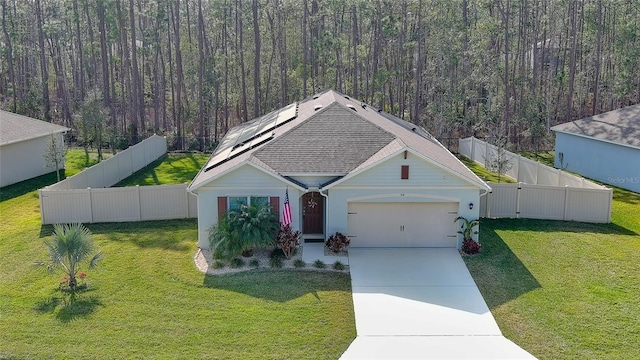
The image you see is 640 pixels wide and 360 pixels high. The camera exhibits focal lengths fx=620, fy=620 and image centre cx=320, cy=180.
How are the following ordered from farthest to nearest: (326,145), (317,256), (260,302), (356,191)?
1. (326,145)
2. (356,191)
3. (317,256)
4. (260,302)

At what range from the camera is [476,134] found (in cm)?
4316

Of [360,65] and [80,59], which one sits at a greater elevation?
[80,59]

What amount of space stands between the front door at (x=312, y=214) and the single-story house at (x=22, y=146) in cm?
1440

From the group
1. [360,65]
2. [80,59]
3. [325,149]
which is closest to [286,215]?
[325,149]

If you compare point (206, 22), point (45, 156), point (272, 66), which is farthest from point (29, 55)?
point (45, 156)

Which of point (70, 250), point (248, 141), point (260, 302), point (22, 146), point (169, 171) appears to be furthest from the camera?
point (169, 171)

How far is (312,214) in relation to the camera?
19.6 metres

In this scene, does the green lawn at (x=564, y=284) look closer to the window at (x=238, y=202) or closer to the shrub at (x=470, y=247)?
the shrub at (x=470, y=247)

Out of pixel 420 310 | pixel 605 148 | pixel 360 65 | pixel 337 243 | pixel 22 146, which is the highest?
pixel 360 65

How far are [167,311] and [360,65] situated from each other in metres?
40.2

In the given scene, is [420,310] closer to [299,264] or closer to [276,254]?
[299,264]

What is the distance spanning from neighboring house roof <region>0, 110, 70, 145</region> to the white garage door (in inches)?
643

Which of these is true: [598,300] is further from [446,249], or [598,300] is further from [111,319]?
[111,319]

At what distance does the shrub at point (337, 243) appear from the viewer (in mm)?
18234
